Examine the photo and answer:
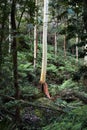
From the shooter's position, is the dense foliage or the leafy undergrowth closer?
the leafy undergrowth

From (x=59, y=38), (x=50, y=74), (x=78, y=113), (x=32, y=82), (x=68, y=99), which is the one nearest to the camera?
(x=78, y=113)

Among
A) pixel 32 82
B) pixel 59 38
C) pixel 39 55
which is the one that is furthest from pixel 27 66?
pixel 59 38

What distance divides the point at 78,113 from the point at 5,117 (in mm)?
2127

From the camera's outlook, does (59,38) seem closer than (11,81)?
No

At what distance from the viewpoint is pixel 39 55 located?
2108 cm

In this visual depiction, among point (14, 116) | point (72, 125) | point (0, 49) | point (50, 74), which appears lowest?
point (50, 74)

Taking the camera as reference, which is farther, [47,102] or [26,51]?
[47,102]

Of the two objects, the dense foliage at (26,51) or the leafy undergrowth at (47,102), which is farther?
the dense foliage at (26,51)

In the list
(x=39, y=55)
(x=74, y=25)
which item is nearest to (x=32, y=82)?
(x=39, y=55)

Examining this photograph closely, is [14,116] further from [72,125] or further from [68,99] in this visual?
[68,99]

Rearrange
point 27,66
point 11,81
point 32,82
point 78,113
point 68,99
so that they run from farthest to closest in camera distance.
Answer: point 27,66 < point 32,82 < point 68,99 < point 11,81 < point 78,113

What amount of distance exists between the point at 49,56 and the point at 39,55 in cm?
106

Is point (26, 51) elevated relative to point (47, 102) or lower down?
elevated

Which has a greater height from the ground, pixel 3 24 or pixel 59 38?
pixel 3 24
